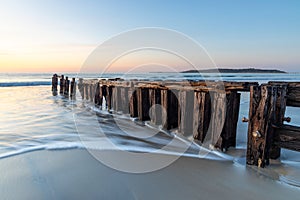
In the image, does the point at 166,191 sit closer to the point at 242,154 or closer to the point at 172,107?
the point at 242,154

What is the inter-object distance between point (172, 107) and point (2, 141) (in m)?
4.48

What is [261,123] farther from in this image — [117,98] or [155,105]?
[117,98]

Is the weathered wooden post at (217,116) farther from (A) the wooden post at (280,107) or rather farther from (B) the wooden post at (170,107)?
(B) the wooden post at (170,107)

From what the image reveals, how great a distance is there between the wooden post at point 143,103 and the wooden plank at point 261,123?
14.1ft

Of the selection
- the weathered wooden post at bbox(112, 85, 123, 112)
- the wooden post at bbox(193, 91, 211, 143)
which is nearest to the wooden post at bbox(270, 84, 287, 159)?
the wooden post at bbox(193, 91, 211, 143)

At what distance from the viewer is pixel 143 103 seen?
25.3 feet

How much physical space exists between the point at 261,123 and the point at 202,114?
4.92ft

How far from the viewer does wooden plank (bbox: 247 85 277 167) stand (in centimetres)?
362

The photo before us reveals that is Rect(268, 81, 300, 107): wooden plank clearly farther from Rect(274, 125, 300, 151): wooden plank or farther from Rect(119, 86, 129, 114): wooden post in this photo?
Rect(119, 86, 129, 114): wooden post

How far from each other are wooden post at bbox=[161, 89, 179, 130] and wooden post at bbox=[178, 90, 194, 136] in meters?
0.58

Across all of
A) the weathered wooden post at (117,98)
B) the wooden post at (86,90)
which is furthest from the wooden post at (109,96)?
Result: the wooden post at (86,90)

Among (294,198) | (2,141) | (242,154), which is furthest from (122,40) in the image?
(294,198)

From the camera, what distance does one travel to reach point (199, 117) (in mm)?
5113

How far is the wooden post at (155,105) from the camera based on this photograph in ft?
23.1
